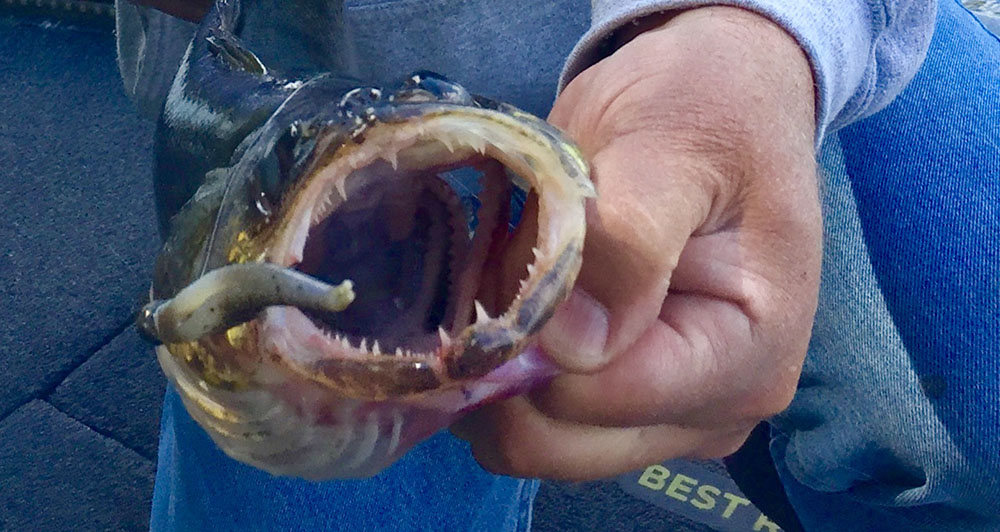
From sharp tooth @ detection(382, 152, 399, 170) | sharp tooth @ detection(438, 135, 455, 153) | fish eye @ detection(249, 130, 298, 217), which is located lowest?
fish eye @ detection(249, 130, 298, 217)

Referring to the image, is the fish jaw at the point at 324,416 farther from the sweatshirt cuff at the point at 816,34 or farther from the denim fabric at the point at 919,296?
the denim fabric at the point at 919,296

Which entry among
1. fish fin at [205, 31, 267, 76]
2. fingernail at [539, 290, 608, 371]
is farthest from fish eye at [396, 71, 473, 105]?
fish fin at [205, 31, 267, 76]

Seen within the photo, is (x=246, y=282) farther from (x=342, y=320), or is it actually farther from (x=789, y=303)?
(x=789, y=303)

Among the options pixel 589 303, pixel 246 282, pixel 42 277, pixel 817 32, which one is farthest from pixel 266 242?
pixel 42 277

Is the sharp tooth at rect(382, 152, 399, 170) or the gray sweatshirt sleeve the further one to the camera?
the gray sweatshirt sleeve

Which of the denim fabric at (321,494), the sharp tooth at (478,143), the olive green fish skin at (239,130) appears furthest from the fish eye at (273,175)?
the denim fabric at (321,494)

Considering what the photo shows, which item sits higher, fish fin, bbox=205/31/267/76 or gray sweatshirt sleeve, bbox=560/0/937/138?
gray sweatshirt sleeve, bbox=560/0/937/138

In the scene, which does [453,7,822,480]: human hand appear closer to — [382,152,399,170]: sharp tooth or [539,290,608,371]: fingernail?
[539,290,608,371]: fingernail
